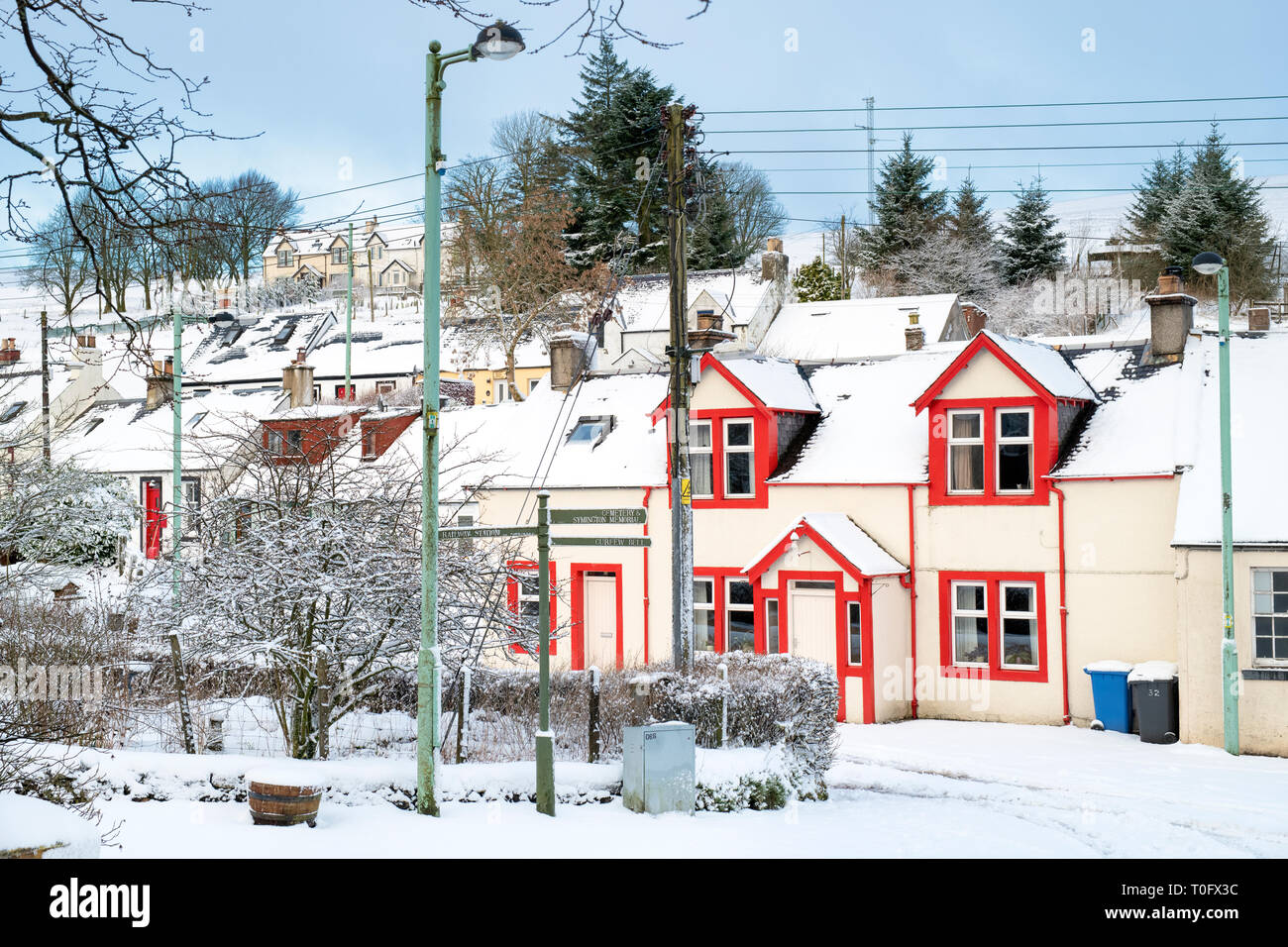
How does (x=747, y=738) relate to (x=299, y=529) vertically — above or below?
below

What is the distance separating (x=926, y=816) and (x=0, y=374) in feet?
145

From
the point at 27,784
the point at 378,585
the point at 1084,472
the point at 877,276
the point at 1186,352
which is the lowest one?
the point at 27,784

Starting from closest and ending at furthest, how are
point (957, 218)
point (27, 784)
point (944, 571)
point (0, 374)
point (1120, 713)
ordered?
point (27, 784) < point (1120, 713) < point (944, 571) < point (0, 374) < point (957, 218)

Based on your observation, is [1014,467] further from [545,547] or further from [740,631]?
[545,547]

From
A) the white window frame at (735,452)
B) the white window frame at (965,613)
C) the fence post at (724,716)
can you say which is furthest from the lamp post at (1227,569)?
the white window frame at (735,452)

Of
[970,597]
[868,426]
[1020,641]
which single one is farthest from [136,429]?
[1020,641]

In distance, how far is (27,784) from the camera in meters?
9.98

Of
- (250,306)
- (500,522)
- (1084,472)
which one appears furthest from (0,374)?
(250,306)

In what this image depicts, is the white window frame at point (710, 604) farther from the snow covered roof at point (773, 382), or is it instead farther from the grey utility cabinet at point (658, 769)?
the grey utility cabinet at point (658, 769)

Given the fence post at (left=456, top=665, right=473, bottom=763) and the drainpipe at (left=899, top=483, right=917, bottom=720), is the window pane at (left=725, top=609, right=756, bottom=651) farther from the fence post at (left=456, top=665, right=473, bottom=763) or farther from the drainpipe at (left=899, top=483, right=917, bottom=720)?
the fence post at (left=456, top=665, right=473, bottom=763)

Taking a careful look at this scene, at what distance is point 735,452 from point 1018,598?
6.23 meters

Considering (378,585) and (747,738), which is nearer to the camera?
(378,585)

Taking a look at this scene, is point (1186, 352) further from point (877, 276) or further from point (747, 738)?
point (877, 276)

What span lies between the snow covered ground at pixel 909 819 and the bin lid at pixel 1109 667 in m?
1.15
